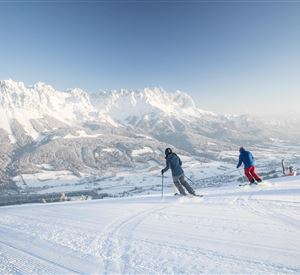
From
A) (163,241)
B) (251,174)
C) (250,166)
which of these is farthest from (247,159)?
(163,241)

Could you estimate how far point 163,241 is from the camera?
6.64m

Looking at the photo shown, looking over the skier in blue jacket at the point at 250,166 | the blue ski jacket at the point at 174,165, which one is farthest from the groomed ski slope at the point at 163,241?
the skier in blue jacket at the point at 250,166

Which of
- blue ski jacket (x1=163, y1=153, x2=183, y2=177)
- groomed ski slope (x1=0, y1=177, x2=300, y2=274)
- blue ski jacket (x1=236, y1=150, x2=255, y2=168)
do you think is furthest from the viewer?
blue ski jacket (x1=236, y1=150, x2=255, y2=168)

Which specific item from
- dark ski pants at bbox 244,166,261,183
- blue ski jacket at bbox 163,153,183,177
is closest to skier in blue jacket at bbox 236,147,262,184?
dark ski pants at bbox 244,166,261,183

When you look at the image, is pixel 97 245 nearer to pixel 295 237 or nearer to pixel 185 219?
pixel 185 219

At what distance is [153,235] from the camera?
7145 millimetres

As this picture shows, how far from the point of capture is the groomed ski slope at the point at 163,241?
5.23m

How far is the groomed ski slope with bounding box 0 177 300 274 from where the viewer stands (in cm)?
523

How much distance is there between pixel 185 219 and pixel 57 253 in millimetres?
3803

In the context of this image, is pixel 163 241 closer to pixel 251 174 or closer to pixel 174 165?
pixel 174 165

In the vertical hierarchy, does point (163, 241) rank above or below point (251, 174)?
below

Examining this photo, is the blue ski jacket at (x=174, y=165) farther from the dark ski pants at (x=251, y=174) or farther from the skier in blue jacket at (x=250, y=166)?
the dark ski pants at (x=251, y=174)

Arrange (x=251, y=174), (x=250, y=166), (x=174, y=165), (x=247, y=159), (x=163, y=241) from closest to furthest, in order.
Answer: (x=163, y=241) → (x=174, y=165) → (x=250, y=166) → (x=247, y=159) → (x=251, y=174)

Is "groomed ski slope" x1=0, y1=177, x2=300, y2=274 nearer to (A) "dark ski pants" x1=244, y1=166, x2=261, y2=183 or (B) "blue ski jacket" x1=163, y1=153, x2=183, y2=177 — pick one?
(B) "blue ski jacket" x1=163, y1=153, x2=183, y2=177
